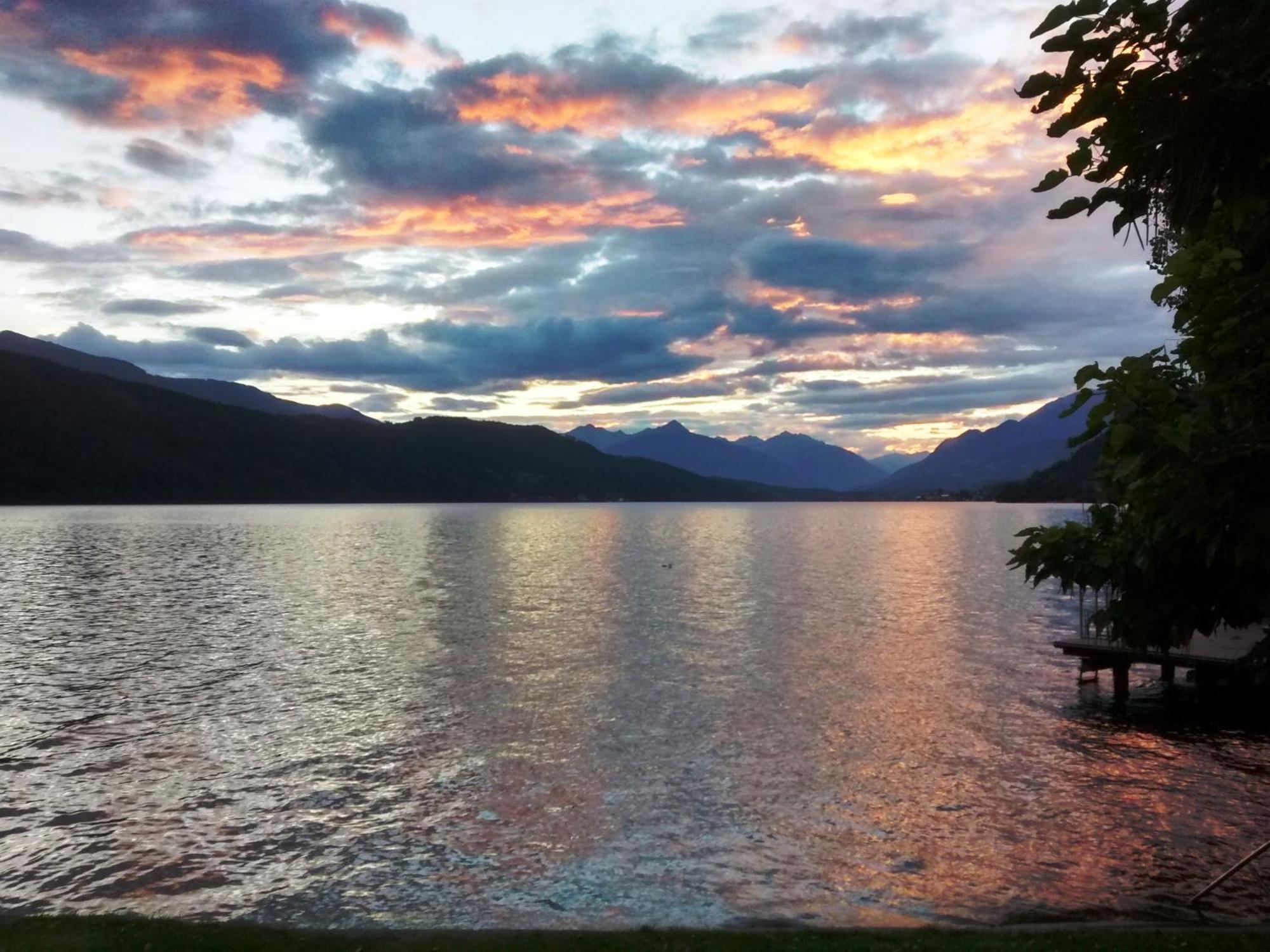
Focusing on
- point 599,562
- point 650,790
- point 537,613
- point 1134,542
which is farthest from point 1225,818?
point 599,562

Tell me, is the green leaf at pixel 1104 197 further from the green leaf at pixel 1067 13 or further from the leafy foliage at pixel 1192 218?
the green leaf at pixel 1067 13

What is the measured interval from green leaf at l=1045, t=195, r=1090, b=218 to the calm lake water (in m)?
13.8

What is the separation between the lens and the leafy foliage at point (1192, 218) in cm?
629

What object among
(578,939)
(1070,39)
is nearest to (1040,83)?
(1070,39)

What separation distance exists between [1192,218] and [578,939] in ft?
41.9

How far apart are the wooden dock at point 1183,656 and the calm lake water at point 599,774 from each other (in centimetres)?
134

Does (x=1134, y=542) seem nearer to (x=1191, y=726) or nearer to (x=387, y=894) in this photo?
(x=387, y=894)

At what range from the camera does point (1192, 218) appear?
6664mm

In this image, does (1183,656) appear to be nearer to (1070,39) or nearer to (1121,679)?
(1121,679)

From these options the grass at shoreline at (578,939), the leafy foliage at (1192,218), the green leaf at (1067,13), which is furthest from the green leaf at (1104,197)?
the grass at shoreline at (578,939)

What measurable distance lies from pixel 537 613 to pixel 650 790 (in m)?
40.6

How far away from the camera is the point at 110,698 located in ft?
114

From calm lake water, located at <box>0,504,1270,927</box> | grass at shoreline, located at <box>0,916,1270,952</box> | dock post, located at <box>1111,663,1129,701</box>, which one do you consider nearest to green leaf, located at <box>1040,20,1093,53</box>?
grass at shoreline, located at <box>0,916,1270,952</box>

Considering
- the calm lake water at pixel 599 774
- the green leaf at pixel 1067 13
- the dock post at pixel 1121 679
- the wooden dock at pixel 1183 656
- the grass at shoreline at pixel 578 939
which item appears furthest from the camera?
the dock post at pixel 1121 679
